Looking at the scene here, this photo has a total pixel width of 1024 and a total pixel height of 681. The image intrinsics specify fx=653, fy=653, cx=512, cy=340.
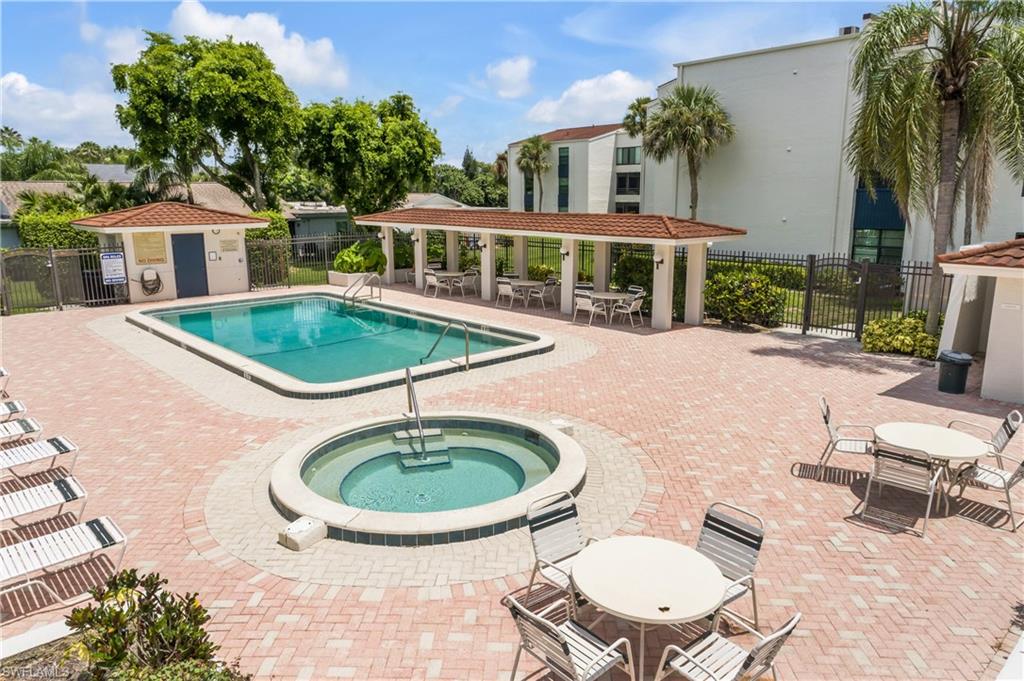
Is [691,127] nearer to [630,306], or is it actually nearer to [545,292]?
[545,292]

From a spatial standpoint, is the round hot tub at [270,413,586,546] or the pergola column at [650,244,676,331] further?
the pergola column at [650,244,676,331]

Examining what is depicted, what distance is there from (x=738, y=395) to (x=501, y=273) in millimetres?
14690

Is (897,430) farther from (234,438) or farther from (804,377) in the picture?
(234,438)

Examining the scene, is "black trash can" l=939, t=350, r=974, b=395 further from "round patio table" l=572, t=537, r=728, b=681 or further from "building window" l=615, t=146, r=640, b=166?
"building window" l=615, t=146, r=640, b=166

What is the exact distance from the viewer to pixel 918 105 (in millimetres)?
14008

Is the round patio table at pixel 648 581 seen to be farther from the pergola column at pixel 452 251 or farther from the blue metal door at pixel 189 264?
the blue metal door at pixel 189 264

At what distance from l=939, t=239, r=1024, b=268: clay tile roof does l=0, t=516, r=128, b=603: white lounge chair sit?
13352 mm

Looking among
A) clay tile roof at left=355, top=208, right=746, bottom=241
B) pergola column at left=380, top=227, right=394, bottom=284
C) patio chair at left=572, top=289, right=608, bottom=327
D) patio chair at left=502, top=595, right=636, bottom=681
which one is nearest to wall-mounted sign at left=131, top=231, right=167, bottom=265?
pergola column at left=380, top=227, right=394, bottom=284

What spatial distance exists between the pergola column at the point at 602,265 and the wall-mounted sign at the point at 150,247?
15.4 meters

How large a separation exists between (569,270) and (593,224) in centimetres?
186

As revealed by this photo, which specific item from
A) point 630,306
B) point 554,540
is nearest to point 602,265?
point 630,306

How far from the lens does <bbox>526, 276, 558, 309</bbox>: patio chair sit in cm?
2239

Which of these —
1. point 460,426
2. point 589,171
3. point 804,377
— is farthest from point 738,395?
point 589,171

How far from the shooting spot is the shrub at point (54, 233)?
25.3 m
